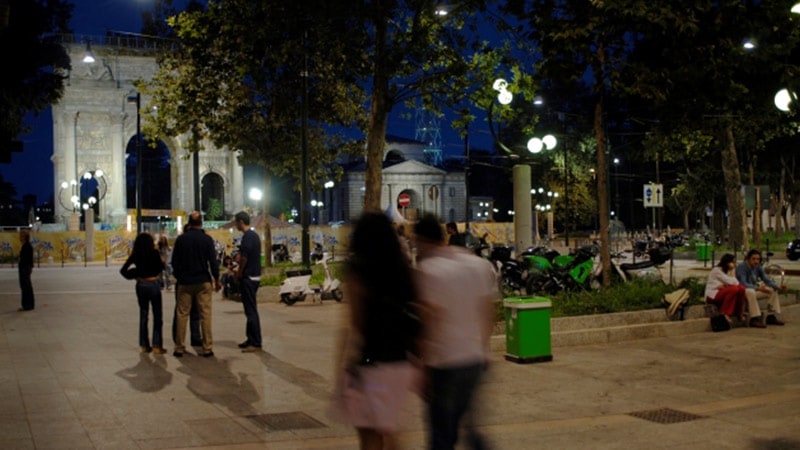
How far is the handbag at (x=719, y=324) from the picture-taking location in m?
13.9

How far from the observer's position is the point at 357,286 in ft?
15.5

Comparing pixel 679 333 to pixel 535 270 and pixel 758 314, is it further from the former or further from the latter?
pixel 535 270

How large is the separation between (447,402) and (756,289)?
10991 mm

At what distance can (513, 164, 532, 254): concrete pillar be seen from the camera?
1555 cm

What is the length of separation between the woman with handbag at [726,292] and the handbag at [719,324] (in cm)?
14

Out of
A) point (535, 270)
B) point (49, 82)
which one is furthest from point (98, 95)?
point (535, 270)

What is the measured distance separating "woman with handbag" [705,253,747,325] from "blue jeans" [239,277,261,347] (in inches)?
298

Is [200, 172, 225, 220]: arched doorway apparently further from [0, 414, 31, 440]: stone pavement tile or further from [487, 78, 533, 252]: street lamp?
[0, 414, 31, 440]: stone pavement tile

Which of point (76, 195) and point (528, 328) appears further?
point (76, 195)

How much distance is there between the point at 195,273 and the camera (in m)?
11.6

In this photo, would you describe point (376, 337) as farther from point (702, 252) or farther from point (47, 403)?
point (702, 252)

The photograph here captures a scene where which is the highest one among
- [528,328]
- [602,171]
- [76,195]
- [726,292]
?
[76,195]

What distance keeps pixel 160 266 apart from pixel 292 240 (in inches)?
1620

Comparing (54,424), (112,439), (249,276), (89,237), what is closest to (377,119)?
(249,276)
